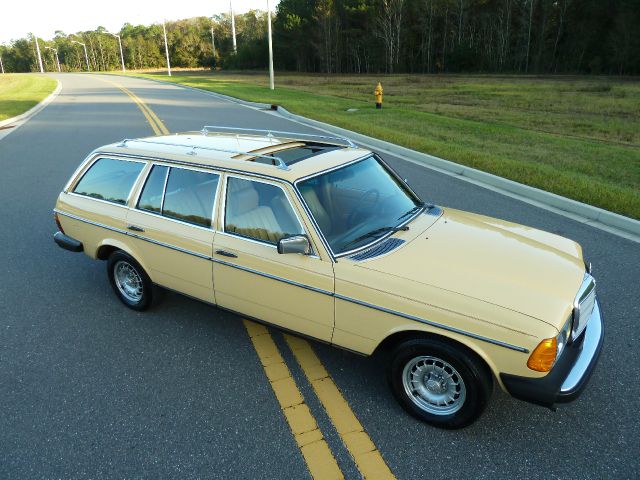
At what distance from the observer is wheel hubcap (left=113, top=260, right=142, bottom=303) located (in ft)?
15.7

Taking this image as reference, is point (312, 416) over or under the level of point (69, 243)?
under

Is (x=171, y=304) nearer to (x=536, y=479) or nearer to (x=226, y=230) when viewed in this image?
(x=226, y=230)

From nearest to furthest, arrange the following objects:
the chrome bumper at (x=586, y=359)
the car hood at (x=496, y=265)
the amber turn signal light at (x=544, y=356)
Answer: the amber turn signal light at (x=544, y=356)
the chrome bumper at (x=586, y=359)
the car hood at (x=496, y=265)

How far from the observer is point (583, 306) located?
315 cm

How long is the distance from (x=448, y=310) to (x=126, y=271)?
3.37 metres

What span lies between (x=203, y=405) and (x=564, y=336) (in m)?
2.52

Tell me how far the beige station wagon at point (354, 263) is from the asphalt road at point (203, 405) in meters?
0.31

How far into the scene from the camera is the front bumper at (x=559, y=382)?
282 cm

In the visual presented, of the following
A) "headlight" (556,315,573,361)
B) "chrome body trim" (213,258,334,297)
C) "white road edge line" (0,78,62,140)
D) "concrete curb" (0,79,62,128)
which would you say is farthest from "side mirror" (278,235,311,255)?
"concrete curb" (0,79,62,128)

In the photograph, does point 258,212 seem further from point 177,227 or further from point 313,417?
point 313,417

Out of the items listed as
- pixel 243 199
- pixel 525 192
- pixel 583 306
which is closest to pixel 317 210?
pixel 243 199

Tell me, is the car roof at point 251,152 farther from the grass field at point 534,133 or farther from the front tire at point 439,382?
the grass field at point 534,133

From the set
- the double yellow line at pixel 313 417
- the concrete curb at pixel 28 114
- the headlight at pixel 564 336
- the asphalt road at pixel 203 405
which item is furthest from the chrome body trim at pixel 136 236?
the concrete curb at pixel 28 114

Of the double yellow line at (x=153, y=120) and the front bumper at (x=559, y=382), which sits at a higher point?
the double yellow line at (x=153, y=120)
